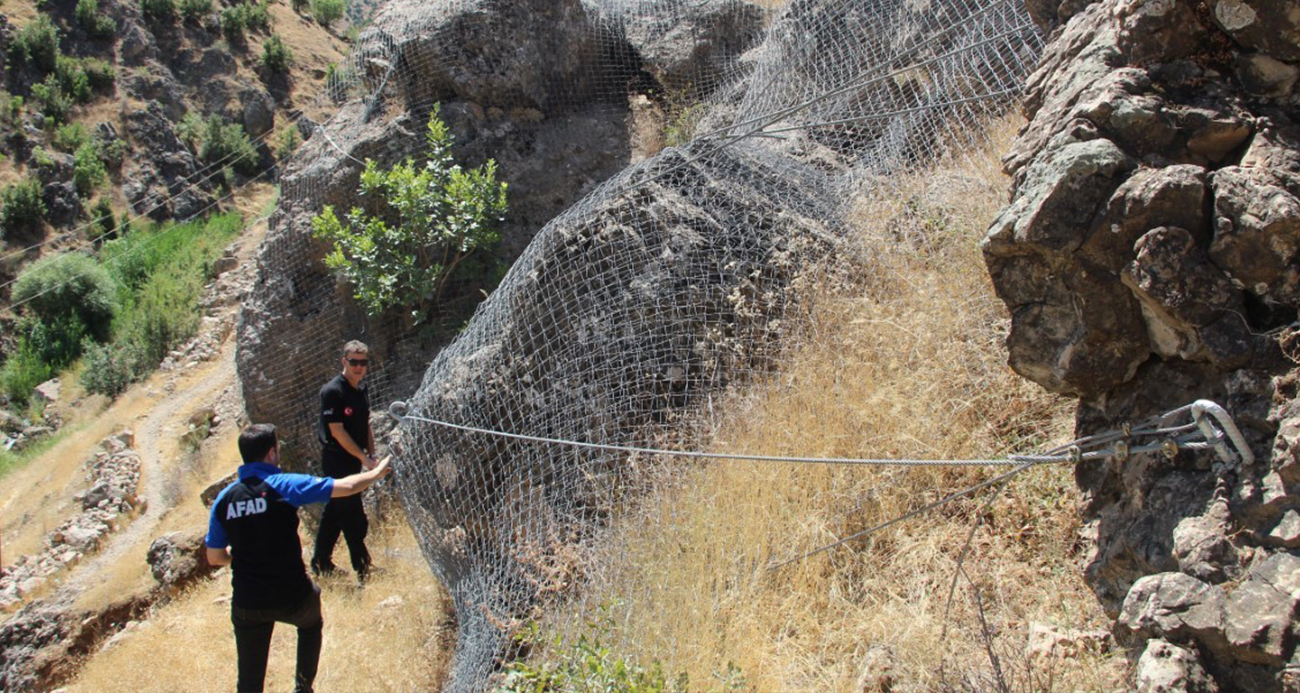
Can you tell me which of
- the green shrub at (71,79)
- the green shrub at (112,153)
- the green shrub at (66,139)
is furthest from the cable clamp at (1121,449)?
the green shrub at (71,79)

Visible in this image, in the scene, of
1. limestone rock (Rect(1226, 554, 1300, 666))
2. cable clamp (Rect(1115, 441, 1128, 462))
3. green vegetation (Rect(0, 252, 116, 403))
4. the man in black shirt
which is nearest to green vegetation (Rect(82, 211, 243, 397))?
→ green vegetation (Rect(0, 252, 116, 403))

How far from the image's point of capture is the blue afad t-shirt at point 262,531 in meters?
3.70

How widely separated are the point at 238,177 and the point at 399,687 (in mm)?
23659

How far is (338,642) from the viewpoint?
4887mm

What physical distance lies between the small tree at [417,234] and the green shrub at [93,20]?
2396cm

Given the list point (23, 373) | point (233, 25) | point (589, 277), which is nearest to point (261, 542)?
point (589, 277)

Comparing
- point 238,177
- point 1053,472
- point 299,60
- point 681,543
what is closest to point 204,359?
point 238,177

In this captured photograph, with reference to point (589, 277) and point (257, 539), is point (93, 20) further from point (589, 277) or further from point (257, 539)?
point (257, 539)

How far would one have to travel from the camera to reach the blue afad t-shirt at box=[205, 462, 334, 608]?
3703mm

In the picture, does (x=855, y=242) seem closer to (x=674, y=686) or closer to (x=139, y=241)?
(x=674, y=686)

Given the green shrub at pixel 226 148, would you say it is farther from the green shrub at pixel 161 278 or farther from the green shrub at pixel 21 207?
the green shrub at pixel 21 207

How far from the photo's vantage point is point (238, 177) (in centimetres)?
2459

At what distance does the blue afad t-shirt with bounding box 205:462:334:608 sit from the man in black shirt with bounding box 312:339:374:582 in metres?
1.24

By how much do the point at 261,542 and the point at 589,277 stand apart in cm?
223
